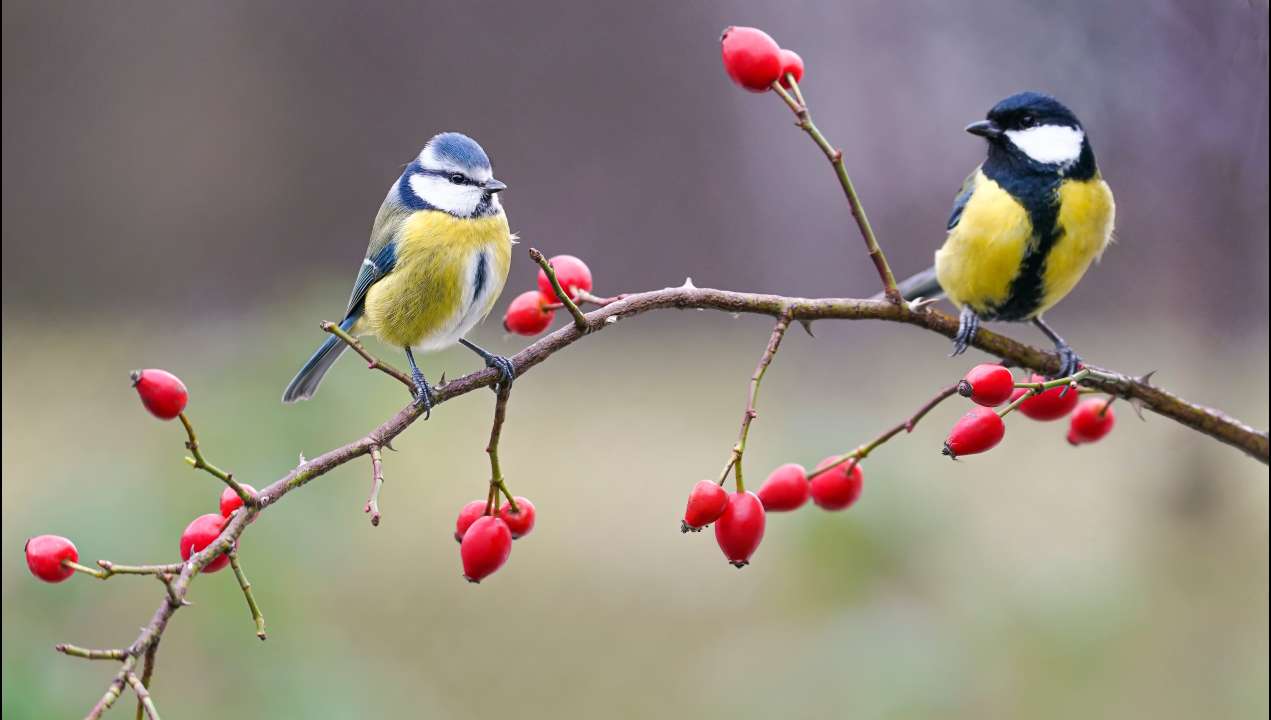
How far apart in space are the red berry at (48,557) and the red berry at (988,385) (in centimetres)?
70

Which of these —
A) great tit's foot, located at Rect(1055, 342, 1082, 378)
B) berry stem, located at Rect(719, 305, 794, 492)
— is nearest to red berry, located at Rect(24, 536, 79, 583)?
berry stem, located at Rect(719, 305, 794, 492)

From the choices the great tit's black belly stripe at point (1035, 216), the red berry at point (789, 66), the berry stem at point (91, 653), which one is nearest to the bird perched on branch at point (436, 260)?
the red berry at point (789, 66)

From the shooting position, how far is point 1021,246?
159 cm

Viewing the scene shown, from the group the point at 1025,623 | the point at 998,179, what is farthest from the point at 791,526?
the point at 998,179

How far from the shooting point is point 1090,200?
159 cm

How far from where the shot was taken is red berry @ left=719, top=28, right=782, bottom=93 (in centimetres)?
95

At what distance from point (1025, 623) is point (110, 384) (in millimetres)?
3721

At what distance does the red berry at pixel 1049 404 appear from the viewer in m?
1.06

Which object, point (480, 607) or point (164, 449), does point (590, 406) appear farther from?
point (164, 449)

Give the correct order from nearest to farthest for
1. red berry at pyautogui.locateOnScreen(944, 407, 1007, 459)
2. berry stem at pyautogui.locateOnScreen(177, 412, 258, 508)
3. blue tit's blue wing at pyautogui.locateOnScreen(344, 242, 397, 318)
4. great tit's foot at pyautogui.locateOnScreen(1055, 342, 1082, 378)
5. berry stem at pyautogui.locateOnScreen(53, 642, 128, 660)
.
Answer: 1. berry stem at pyautogui.locateOnScreen(53, 642, 128, 660)
2. berry stem at pyautogui.locateOnScreen(177, 412, 258, 508)
3. red berry at pyautogui.locateOnScreen(944, 407, 1007, 459)
4. great tit's foot at pyautogui.locateOnScreen(1055, 342, 1082, 378)
5. blue tit's blue wing at pyautogui.locateOnScreen(344, 242, 397, 318)

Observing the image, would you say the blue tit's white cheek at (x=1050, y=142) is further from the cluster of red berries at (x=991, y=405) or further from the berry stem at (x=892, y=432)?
the berry stem at (x=892, y=432)

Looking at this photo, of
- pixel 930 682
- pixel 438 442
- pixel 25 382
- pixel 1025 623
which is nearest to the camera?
pixel 930 682

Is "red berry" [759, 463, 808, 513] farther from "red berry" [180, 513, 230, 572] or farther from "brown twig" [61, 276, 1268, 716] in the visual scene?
"red berry" [180, 513, 230, 572]

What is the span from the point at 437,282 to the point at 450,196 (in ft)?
0.41
